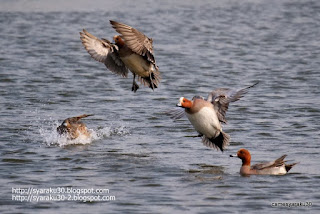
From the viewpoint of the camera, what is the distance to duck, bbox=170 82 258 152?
847 centimetres

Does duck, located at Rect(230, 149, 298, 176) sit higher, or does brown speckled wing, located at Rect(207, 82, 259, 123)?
brown speckled wing, located at Rect(207, 82, 259, 123)

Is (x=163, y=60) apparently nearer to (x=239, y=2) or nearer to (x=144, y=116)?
(x=144, y=116)

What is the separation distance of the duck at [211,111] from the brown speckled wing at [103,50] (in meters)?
1.79

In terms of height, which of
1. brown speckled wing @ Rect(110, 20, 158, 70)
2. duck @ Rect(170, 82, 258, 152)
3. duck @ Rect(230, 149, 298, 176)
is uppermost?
brown speckled wing @ Rect(110, 20, 158, 70)

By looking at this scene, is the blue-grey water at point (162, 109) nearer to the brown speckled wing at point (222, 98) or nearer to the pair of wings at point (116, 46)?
the brown speckled wing at point (222, 98)

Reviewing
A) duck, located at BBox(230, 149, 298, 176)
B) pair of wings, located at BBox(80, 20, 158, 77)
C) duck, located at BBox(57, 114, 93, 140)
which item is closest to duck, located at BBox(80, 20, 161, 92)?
pair of wings, located at BBox(80, 20, 158, 77)

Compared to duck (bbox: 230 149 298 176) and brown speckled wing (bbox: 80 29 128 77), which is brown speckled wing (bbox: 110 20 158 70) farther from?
duck (bbox: 230 149 298 176)

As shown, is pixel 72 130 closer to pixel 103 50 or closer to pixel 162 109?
pixel 103 50

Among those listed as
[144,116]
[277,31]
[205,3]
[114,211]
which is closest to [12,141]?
[144,116]

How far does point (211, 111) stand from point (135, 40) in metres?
1.43

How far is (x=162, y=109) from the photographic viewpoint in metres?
12.6

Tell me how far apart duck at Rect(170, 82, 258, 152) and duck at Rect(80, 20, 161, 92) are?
1.15m

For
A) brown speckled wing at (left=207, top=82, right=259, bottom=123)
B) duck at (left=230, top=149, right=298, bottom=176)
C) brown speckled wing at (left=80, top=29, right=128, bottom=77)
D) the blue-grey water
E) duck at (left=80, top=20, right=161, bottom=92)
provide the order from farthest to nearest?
1. brown speckled wing at (left=80, top=29, right=128, bottom=77)
2. duck at (left=80, top=20, right=161, bottom=92)
3. brown speckled wing at (left=207, top=82, right=259, bottom=123)
4. duck at (left=230, top=149, right=298, bottom=176)
5. the blue-grey water

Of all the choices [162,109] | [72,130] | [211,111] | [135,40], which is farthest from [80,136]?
[162,109]
